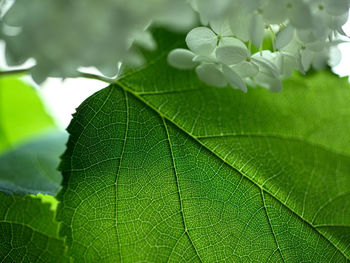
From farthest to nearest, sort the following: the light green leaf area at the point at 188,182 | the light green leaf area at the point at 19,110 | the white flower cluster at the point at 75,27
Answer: the light green leaf area at the point at 19,110 → the light green leaf area at the point at 188,182 → the white flower cluster at the point at 75,27

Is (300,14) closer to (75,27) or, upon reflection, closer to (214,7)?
(214,7)

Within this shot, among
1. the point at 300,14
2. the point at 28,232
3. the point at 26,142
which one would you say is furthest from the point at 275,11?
the point at 26,142

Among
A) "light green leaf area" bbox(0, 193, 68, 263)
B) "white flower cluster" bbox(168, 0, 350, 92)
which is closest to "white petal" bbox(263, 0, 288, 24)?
"white flower cluster" bbox(168, 0, 350, 92)

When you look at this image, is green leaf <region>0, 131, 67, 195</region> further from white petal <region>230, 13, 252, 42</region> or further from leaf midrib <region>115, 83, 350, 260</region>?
white petal <region>230, 13, 252, 42</region>

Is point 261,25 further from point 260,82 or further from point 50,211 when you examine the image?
point 50,211

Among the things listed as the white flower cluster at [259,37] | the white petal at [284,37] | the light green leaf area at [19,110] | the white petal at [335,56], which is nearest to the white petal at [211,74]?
the white flower cluster at [259,37]

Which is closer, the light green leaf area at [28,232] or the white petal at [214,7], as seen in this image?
the white petal at [214,7]

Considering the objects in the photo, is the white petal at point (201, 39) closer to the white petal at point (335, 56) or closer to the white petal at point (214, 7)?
the white petal at point (214, 7)
